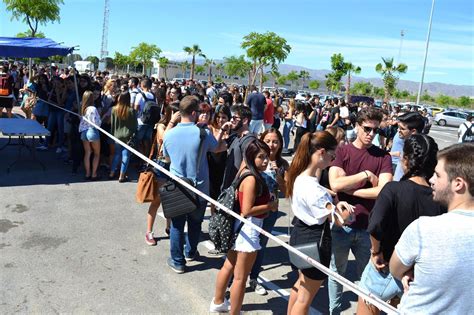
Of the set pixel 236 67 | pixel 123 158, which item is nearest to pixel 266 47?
pixel 123 158

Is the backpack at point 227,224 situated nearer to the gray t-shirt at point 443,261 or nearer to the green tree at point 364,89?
the gray t-shirt at point 443,261

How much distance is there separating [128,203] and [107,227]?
1.04 metres

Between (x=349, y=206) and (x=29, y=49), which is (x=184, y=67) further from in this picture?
(x=349, y=206)

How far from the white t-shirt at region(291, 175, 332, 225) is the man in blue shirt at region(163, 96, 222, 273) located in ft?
4.89

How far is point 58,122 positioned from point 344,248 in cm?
777

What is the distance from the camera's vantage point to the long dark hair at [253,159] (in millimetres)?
3106

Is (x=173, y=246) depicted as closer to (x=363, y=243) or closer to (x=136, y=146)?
(x=363, y=243)

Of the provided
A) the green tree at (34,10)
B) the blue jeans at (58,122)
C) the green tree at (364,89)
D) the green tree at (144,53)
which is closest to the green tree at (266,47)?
the green tree at (34,10)

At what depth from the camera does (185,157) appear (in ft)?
13.2

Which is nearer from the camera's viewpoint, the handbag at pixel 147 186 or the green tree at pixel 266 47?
the handbag at pixel 147 186

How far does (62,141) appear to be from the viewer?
916 cm

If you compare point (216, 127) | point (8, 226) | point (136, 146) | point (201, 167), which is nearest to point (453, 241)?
point (201, 167)

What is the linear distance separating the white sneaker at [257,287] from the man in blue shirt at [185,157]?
30.0 inches

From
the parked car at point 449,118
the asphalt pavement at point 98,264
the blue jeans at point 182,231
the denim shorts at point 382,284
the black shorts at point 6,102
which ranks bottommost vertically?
the asphalt pavement at point 98,264
